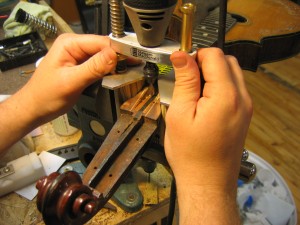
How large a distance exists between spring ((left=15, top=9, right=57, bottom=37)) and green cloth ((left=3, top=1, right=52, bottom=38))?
2 centimetres

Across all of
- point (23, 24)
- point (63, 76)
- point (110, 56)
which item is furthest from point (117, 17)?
point (23, 24)

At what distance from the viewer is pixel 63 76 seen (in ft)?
→ 1.89

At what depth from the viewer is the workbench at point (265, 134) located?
0.62 metres

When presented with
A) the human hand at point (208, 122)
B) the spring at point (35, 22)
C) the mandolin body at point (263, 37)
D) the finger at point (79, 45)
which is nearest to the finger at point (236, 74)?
the human hand at point (208, 122)

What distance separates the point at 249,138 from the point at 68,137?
3.79 feet

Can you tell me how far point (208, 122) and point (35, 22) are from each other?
101 cm

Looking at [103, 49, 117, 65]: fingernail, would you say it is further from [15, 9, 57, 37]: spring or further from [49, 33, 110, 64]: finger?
[15, 9, 57, 37]: spring

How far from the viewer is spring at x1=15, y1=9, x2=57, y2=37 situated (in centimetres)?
114

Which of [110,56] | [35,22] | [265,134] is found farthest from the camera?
[265,134]

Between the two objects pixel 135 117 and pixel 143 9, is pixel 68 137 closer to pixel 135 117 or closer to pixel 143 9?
pixel 135 117

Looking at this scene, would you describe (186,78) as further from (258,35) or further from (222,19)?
(258,35)

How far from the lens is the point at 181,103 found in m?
0.43

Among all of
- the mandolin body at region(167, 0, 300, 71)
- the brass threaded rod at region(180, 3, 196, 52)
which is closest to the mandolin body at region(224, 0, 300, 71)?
the mandolin body at region(167, 0, 300, 71)

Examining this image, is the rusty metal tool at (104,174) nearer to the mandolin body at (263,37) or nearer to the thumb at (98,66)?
the thumb at (98,66)
